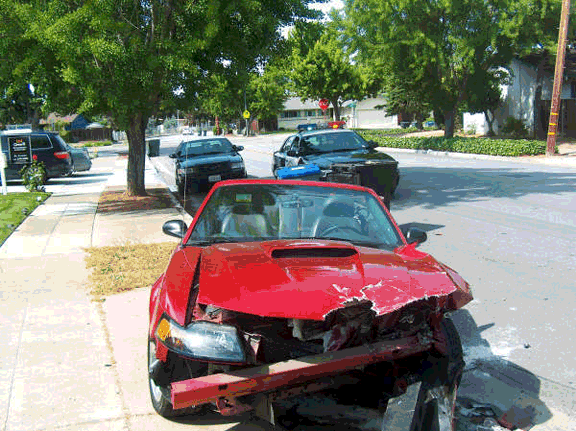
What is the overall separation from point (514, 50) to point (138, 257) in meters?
25.6

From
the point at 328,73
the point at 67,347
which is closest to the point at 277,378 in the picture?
the point at 67,347

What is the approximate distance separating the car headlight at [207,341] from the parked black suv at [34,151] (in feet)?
64.5

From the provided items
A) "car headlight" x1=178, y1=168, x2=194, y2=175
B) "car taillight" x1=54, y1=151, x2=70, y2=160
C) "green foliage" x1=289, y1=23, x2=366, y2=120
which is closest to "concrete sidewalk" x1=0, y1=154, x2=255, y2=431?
"car headlight" x1=178, y1=168, x2=194, y2=175

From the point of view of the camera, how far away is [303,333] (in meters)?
3.36

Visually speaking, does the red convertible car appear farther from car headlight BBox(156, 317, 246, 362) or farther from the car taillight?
the car taillight

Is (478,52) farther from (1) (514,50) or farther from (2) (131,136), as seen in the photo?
(2) (131,136)

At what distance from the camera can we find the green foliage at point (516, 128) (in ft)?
114

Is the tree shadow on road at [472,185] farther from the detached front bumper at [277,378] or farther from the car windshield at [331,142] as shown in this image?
the detached front bumper at [277,378]

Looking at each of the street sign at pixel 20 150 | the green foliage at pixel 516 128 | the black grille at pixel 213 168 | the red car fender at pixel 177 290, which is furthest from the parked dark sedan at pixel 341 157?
the green foliage at pixel 516 128

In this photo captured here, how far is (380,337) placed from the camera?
3.50m

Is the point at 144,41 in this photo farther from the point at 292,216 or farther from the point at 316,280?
the point at 316,280

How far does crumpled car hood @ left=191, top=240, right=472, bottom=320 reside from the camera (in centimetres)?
324

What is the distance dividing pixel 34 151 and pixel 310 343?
68.1 feet

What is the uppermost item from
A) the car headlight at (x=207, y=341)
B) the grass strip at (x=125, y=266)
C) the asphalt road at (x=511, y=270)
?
the car headlight at (x=207, y=341)
